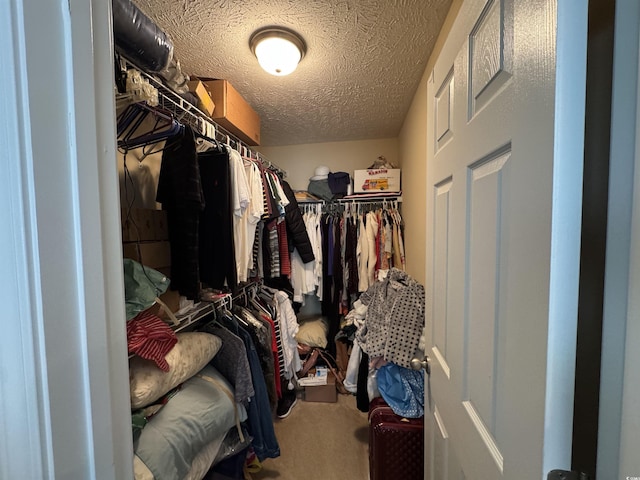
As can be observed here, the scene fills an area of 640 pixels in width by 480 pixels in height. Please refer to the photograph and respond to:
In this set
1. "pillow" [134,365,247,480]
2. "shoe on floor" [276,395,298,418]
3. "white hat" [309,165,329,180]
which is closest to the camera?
"pillow" [134,365,247,480]

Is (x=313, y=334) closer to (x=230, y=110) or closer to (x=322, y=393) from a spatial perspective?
(x=322, y=393)

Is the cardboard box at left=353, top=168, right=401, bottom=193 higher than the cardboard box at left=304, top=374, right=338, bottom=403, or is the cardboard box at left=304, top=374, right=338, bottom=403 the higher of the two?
the cardboard box at left=353, top=168, right=401, bottom=193

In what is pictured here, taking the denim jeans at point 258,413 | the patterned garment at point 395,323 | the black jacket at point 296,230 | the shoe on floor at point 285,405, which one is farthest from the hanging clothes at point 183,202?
the shoe on floor at point 285,405

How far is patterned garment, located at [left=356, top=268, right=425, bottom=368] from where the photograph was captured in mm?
1253

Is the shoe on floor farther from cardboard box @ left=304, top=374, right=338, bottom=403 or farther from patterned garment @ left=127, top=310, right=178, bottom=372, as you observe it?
patterned garment @ left=127, top=310, right=178, bottom=372

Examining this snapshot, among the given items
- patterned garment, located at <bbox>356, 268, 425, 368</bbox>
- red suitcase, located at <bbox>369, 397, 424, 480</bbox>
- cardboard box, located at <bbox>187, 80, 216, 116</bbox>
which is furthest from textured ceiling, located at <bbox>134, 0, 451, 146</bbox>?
red suitcase, located at <bbox>369, 397, 424, 480</bbox>

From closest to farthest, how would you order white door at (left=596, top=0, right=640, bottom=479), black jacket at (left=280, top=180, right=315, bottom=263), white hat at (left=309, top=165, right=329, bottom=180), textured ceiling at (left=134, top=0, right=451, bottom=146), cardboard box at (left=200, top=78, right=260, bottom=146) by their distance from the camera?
white door at (left=596, top=0, right=640, bottom=479), textured ceiling at (left=134, top=0, right=451, bottom=146), cardboard box at (left=200, top=78, right=260, bottom=146), black jacket at (left=280, top=180, right=315, bottom=263), white hat at (left=309, top=165, right=329, bottom=180)

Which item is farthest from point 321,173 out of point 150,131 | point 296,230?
point 150,131

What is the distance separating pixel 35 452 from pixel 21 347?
0.47ft

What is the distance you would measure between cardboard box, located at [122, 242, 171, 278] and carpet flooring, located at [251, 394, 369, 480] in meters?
1.42

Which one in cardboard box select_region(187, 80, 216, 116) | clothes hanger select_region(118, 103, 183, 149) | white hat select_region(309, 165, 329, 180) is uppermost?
cardboard box select_region(187, 80, 216, 116)

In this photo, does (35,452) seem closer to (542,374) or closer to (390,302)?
(542,374)

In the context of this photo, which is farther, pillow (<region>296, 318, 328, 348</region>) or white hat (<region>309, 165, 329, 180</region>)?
white hat (<region>309, 165, 329, 180</region>)

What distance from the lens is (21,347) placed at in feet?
1.06
